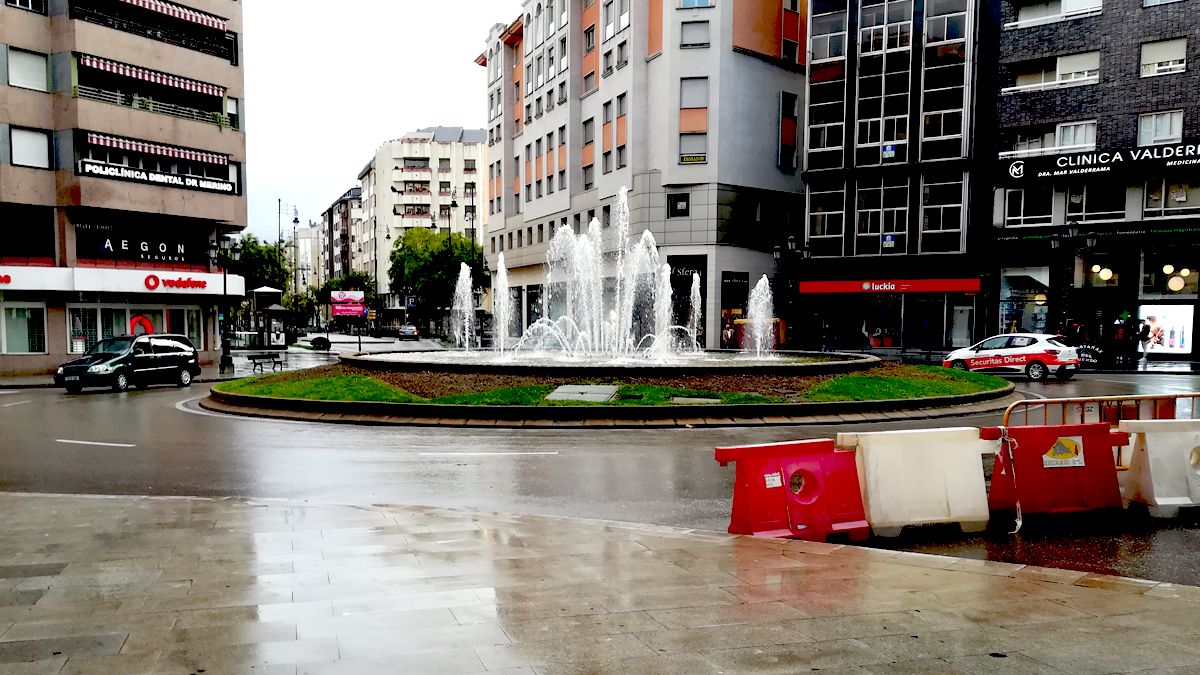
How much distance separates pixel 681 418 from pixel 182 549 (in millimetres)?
10448

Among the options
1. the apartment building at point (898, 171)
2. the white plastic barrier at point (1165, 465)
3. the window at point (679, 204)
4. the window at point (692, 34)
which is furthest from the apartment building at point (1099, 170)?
the white plastic barrier at point (1165, 465)

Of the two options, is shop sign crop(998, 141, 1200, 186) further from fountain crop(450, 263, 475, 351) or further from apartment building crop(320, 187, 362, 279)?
apartment building crop(320, 187, 362, 279)

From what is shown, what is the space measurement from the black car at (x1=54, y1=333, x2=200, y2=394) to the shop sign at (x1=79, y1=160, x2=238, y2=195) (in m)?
11.0

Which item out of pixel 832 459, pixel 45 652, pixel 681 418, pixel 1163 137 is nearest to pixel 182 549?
pixel 45 652

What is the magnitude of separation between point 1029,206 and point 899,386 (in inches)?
972

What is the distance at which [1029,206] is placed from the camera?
124 feet

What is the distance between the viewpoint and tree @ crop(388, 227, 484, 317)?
72812 millimetres

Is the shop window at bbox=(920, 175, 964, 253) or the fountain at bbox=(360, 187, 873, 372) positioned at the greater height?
the shop window at bbox=(920, 175, 964, 253)

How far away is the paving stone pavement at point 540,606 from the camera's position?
4.07m

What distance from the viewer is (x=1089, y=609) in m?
4.94

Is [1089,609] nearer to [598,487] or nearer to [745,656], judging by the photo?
[745,656]

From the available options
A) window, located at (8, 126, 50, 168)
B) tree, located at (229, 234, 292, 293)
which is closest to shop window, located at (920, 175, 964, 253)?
window, located at (8, 126, 50, 168)

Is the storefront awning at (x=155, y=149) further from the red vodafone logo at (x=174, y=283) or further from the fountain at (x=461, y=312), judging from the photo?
the fountain at (x=461, y=312)

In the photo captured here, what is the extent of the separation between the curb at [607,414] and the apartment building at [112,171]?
21.2m
